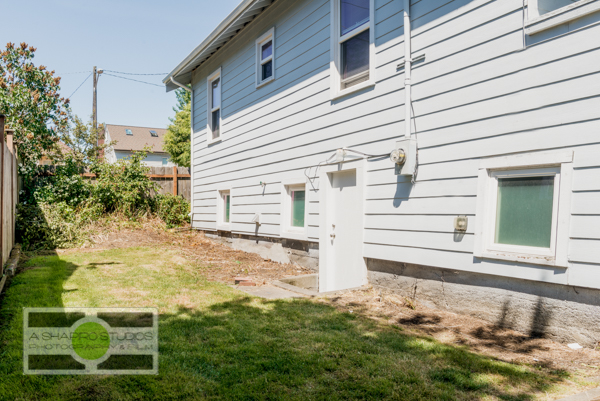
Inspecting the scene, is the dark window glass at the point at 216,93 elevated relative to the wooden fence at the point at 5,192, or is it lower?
elevated

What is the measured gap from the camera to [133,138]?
42500 mm

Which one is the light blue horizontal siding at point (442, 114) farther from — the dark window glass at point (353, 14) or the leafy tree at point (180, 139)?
the leafy tree at point (180, 139)

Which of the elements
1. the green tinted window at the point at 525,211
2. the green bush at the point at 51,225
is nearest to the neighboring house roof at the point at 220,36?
the green bush at the point at 51,225

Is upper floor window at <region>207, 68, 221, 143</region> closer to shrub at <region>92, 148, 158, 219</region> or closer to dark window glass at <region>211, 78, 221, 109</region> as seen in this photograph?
dark window glass at <region>211, 78, 221, 109</region>

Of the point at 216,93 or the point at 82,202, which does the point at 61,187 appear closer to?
the point at 82,202

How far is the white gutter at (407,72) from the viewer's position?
5297 mm

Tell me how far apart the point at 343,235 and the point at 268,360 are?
12.0ft

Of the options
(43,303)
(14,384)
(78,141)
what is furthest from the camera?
(78,141)

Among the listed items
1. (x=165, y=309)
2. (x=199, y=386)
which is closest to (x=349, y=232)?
(x=165, y=309)

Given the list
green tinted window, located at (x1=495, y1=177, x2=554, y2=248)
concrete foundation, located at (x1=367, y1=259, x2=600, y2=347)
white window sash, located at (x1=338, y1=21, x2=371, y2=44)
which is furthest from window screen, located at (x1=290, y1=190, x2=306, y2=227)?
green tinted window, located at (x1=495, y1=177, x2=554, y2=248)

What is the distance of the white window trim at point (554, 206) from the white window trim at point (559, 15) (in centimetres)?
124

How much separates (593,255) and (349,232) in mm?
3486

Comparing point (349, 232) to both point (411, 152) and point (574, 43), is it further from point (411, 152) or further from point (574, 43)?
point (574, 43)

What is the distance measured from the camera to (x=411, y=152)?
523 centimetres
